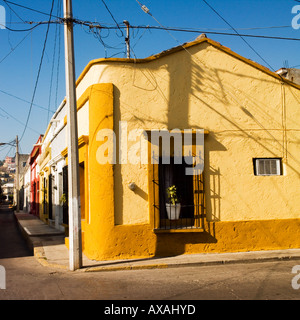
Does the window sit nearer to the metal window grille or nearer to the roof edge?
the metal window grille

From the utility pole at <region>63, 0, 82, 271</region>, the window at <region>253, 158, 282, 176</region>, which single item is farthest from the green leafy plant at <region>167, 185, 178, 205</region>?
the utility pole at <region>63, 0, 82, 271</region>

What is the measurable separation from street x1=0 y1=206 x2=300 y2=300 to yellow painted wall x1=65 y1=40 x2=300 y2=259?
3.93ft

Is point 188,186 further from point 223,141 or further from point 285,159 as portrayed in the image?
point 285,159

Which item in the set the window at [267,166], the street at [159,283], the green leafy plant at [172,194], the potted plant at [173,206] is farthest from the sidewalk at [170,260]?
the window at [267,166]

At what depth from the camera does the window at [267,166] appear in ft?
33.7

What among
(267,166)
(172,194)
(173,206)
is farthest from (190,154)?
(267,166)

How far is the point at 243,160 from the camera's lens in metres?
10.2

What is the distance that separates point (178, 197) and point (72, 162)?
3076 millimetres

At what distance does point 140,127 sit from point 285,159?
3990mm

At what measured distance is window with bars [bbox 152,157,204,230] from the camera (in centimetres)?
962

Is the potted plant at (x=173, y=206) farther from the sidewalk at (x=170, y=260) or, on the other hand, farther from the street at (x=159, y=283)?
the street at (x=159, y=283)

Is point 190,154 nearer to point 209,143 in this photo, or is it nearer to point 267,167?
point 209,143

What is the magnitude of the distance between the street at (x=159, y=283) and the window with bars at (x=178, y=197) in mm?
1586

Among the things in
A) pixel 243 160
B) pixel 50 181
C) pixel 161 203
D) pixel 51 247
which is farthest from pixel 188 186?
pixel 50 181
